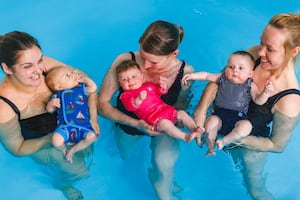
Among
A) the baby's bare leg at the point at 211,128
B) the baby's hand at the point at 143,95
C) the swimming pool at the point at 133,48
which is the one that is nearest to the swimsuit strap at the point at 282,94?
the baby's bare leg at the point at 211,128

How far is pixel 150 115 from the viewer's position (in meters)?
2.95

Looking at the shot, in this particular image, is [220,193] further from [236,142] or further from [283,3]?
[283,3]

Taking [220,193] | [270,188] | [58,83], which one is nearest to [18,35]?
[58,83]

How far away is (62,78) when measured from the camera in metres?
2.92

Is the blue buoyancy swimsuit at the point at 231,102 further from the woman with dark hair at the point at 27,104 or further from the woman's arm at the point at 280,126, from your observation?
the woman with dark hair at the point at 27,104

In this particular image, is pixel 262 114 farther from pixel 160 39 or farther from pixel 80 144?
pixel 80 144

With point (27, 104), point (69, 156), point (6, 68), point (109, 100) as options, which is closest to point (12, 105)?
point (27, 104)

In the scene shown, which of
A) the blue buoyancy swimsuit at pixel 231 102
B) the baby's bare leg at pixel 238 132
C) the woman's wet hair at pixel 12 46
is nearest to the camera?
the woman's wet hair at pixel 12 46

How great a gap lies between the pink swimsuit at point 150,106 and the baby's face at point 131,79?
A: 38 millimetres

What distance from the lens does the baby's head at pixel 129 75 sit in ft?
9.52

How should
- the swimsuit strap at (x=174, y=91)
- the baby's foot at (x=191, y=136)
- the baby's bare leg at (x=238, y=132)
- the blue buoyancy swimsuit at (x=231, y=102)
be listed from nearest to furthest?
the baby's foot at (x=191, y=136) → the baby's bare leg at (x=238, y=132) → the blue buoyancy swimsuit at (x=231, y=102) → the swimsuit strap at (x=174, y=91)

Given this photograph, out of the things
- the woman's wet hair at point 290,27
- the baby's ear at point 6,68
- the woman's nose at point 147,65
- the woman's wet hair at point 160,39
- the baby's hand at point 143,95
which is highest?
the woman's wet hair at point 290,27

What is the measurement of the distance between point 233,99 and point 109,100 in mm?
858

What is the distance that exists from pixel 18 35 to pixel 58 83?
1.34ft
